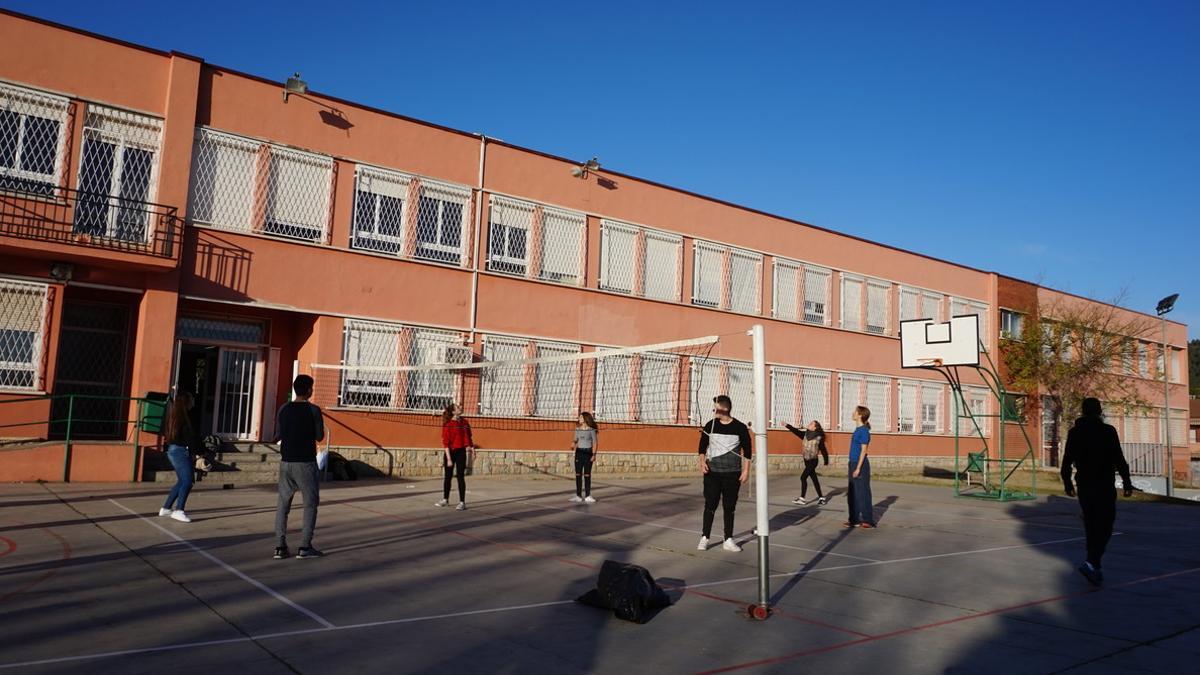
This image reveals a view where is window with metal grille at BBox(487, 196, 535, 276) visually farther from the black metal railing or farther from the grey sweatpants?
the grey sweatpants

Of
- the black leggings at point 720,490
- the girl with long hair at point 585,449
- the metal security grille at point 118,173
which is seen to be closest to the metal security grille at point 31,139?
the metal security grille at point 118,173

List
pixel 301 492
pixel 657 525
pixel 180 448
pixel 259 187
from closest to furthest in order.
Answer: pixel 301 492 < pixel 180 448 < pixel 657 525 < pixel 259 187

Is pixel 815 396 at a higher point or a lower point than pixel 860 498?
higher

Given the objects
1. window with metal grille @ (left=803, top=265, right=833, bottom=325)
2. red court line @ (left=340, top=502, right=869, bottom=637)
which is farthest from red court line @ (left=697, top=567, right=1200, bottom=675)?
window with metal grille @ (left=803, top=265, right=833, bottom=325)

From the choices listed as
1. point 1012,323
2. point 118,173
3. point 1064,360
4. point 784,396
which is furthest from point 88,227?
point 1064,360

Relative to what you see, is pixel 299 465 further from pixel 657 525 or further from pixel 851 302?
pixel 851 302

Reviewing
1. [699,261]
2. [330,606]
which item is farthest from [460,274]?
[330,606]

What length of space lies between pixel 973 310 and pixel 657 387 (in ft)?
61.6

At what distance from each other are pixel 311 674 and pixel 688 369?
2118 cm

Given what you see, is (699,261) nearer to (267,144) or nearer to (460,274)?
(460,274)

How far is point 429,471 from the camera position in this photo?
20906mm

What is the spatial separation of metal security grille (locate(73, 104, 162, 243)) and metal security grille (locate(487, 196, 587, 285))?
27.0 feet

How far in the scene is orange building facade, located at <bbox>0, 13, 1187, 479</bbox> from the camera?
16750 mm

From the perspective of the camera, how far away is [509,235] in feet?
76.0
